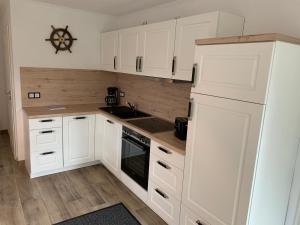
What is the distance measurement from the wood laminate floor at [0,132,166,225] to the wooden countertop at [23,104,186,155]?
2.89 ft

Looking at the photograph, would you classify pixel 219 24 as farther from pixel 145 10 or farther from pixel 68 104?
pixel 68 104

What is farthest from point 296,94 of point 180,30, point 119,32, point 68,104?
point 68,104

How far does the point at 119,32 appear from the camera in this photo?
3.40 metres

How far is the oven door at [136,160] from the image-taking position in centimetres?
264

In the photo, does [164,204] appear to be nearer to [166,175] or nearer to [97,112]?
[166,175]

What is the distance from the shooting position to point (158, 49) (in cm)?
268

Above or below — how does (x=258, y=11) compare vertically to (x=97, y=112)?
above

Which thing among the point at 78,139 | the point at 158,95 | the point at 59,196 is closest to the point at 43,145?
the point at 78,139

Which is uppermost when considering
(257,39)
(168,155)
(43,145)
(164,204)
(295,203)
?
(257,39)

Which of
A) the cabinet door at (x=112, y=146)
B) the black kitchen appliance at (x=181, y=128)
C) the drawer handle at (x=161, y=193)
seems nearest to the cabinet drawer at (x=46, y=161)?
the cabinet door at (x=112, y=146)

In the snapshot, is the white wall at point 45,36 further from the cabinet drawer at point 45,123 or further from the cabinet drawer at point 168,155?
the cabinet drawer at point 168,155

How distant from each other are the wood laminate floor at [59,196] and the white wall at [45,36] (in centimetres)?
76

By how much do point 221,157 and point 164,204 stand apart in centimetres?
101

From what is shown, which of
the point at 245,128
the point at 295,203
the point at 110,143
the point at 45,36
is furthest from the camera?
the point at 45,36
